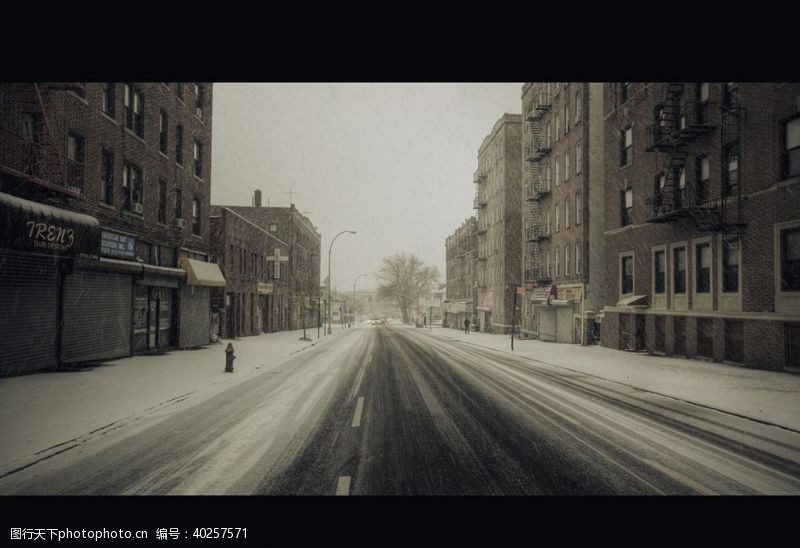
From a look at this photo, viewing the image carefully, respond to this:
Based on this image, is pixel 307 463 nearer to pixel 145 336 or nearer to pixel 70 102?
pixel 70 102

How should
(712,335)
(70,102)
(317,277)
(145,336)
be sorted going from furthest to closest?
(317,277)
(145,336)
(712,335)
(70,102)

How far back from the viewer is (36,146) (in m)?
14.9

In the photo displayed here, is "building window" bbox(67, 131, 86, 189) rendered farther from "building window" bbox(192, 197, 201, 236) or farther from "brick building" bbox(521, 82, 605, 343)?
"brick building" bbox(521, 82, 605, 343)

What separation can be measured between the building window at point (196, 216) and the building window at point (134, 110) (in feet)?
21.8

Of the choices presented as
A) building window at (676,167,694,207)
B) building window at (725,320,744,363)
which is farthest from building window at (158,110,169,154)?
building window at (725,320,744,363)

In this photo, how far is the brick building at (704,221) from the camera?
1762 cm

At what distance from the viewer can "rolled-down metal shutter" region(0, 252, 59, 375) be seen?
47.1ft

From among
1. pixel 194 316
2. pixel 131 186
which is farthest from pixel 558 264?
pixel 131 186

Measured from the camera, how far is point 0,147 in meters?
13.6

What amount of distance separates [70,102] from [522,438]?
17.9 m

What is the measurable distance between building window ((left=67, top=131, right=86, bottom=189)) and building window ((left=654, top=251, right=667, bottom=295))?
25.4 m

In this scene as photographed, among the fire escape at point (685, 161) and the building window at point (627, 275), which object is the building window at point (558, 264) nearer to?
the building window at point (627, 275)

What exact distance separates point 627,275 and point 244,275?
1094 inches

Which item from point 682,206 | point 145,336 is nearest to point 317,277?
point 145,336
